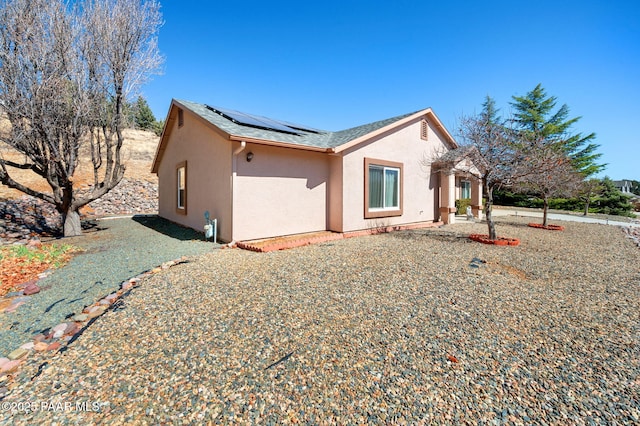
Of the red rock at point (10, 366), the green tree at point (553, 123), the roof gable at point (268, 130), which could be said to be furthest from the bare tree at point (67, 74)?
the green tree at point (553, 123)

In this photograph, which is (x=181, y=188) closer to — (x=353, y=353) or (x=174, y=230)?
(x=174, y=230)

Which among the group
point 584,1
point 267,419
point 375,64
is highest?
point 375,64

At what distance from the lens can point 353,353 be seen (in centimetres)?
268

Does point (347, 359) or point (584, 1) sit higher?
point (584, 1)

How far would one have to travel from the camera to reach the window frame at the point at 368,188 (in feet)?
32.1

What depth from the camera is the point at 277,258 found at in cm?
629

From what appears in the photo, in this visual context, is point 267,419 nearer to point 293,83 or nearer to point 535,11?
point 535,11

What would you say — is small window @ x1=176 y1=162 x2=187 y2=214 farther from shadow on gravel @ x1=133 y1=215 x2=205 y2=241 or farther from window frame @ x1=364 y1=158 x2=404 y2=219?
window frame @ x1=364 y1=158 x2=404 y2=219

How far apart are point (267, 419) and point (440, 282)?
3765mm

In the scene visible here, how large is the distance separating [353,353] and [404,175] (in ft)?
31.2

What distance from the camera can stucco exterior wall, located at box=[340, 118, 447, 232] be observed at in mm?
9445

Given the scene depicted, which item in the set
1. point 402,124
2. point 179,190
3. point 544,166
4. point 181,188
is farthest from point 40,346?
point 544,166

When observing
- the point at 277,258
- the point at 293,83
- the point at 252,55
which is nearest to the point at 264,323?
the point at 277,258

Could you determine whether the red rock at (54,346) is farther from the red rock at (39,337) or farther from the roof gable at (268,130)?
the roof gable at (268,130)
